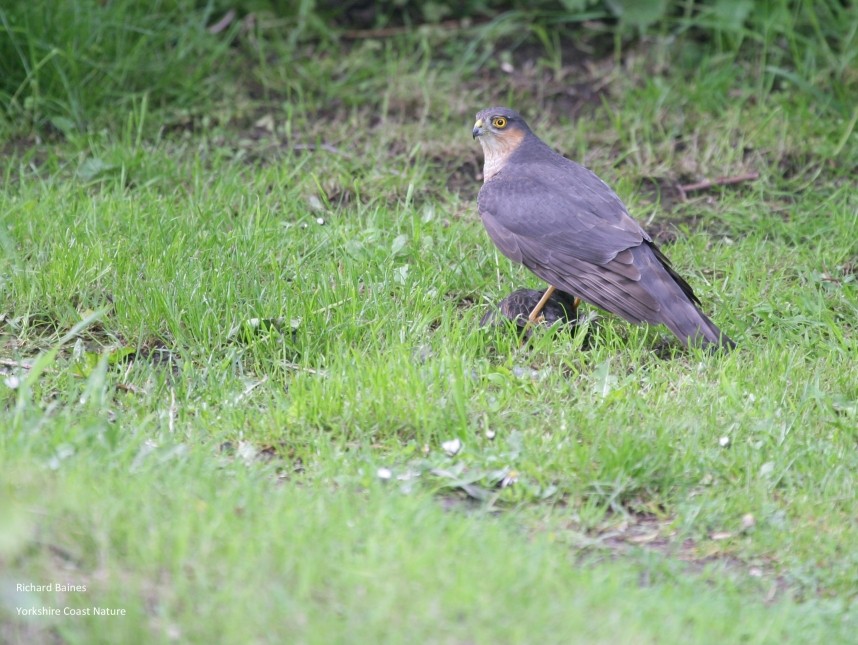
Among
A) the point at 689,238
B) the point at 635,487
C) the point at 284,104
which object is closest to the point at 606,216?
the point at 689,238

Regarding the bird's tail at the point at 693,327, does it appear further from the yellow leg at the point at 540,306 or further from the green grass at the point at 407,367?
the yellow leg at the point at 540,306

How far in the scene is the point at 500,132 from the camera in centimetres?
657

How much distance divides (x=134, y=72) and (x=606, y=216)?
13.0 feet

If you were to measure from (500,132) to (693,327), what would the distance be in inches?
78.8

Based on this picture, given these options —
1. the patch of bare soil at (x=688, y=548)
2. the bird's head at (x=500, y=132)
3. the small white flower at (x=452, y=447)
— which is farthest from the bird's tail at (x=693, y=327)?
the bird's head at (x=500, y=132)

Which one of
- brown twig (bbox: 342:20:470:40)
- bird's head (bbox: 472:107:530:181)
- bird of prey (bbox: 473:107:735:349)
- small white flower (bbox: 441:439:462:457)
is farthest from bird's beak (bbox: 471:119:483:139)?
small white flower (bbox: 441:439:462:457)

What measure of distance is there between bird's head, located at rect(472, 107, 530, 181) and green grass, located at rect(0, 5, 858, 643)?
52 centimetres

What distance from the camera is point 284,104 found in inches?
313

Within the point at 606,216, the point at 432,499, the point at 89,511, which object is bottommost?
the point at 432,499

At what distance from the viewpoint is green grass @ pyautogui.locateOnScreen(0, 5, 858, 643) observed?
334 centimetres

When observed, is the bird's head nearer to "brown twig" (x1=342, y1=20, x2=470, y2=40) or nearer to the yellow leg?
the yellow leg

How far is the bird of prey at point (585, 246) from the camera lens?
17.3ft

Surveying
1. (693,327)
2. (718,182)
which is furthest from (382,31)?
(693,327)

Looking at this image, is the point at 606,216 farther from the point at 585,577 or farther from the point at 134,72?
the point at 134,72
